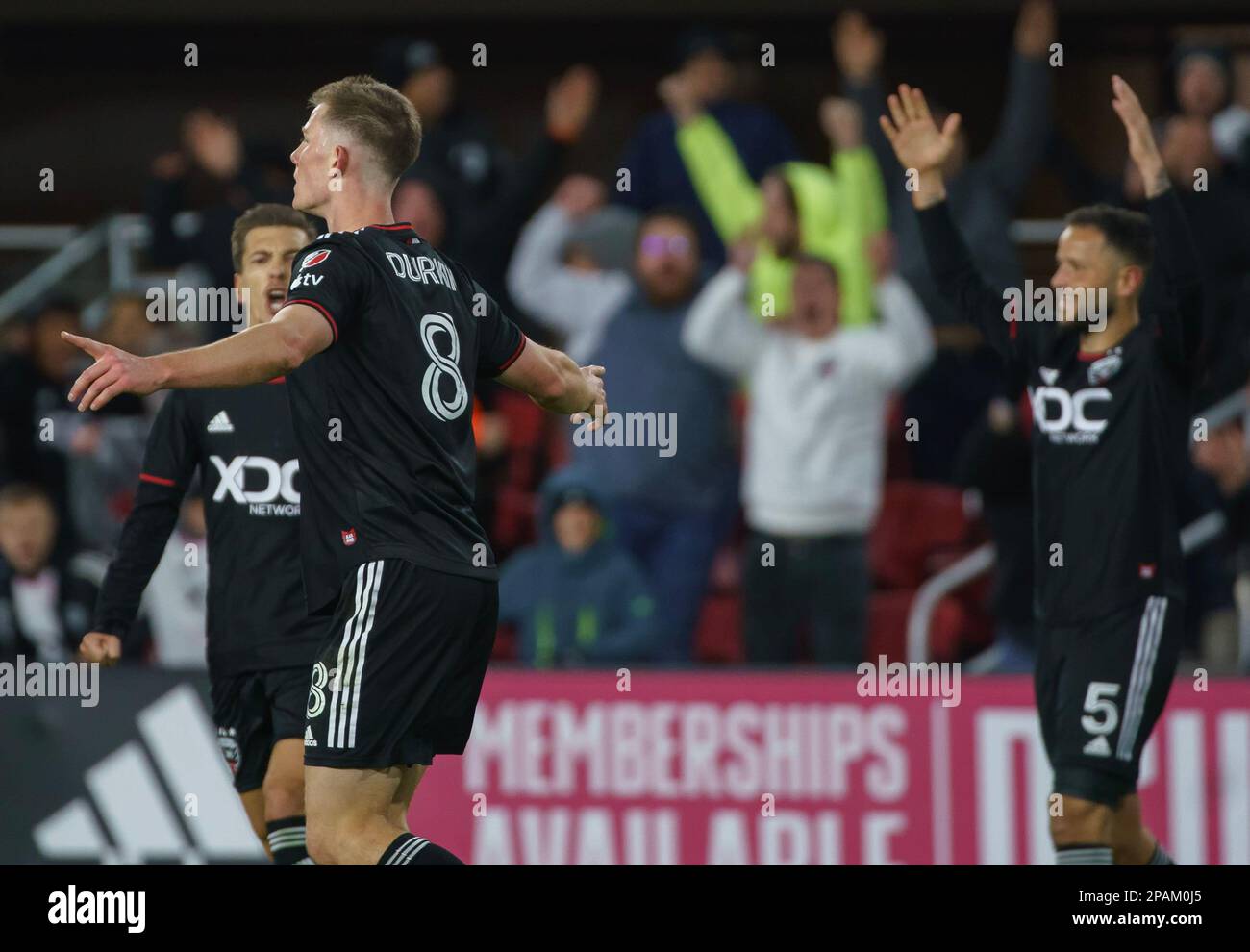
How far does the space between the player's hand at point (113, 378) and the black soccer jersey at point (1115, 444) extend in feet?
10.0

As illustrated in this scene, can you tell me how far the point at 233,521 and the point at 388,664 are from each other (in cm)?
151

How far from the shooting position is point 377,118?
4637 mm

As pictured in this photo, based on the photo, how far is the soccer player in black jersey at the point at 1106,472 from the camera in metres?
5.86

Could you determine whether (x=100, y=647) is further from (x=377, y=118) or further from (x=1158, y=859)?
(x=1158, y=859)

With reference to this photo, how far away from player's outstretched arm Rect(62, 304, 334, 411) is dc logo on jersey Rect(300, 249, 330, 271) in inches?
6.4

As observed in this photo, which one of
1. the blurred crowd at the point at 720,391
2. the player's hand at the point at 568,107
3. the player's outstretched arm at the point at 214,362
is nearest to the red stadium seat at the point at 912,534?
the blurred crowd at the point at 720,391

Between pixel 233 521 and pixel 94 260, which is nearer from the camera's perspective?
pixel 233 521

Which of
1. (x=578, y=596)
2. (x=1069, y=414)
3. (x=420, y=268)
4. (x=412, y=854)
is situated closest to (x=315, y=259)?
(x=420, y=268)

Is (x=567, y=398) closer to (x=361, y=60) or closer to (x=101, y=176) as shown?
(x=361, y=60)

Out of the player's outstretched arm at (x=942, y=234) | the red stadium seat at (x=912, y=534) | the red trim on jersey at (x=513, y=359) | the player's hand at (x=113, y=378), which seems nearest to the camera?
the player's hand at (x=113, y=378)

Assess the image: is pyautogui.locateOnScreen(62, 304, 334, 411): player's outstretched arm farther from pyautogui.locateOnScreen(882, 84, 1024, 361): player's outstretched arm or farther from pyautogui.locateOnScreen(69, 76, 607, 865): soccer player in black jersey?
pyautogui.locateOnScreen(882, 84, 1024, 361): player's outstretched arm

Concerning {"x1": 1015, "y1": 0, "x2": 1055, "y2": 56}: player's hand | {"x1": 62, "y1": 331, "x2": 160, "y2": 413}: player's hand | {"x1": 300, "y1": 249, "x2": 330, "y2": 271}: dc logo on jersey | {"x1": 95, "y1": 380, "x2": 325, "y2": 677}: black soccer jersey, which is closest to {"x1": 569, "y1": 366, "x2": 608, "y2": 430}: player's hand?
{"x1": 300, "y1": 249, "x2": 330, "y2": 271}: dc logo on jersey

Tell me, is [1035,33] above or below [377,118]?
above

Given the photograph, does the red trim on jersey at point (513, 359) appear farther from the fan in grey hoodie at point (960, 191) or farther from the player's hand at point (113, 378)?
the fan in grey hoodie at point (960, 191)
